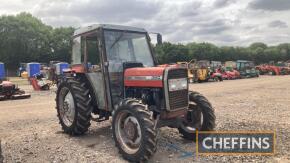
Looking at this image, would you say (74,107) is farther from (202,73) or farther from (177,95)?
(202,73)

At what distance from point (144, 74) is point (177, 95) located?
0.78 metres

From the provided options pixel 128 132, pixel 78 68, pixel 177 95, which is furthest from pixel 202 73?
pixel 128 132

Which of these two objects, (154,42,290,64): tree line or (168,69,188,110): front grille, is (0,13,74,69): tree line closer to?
(154,42,290,64): tree line

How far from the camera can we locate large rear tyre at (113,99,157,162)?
5.56m

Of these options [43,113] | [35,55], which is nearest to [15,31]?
[35,55]

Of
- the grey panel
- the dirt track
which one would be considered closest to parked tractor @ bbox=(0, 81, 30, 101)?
the dirt track

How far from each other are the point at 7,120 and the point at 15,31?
172 ft

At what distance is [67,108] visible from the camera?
801 cm

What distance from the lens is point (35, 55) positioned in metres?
57.1

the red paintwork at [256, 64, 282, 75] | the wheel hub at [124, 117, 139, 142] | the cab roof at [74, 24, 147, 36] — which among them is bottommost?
the wheel hub at [124, 117, 139, 142]

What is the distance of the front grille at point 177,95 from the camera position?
6.33 meters

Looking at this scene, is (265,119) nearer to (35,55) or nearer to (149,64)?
(149,64)

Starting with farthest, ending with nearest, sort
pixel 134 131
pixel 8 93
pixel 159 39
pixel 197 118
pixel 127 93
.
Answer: pixel 8 93 < pixel 159 39 < pixel 197 118 < pixel 127 93 < pixel 134 131

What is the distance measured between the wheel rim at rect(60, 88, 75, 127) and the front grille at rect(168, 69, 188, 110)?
2643mm
